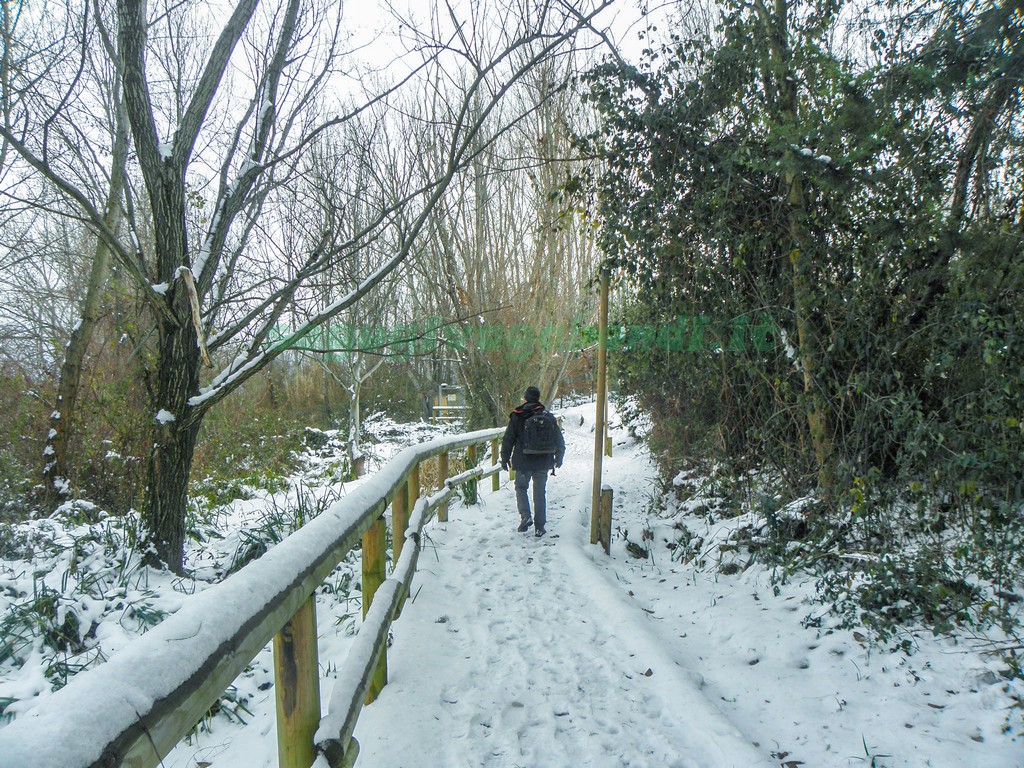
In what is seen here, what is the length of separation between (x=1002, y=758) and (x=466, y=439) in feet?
18.1

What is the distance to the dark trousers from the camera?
22.4 feet

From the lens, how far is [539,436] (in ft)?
23.1

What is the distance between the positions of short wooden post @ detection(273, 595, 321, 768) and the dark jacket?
5222mm

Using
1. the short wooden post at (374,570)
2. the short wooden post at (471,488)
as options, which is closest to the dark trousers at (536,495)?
the short wooden post at (471,488)

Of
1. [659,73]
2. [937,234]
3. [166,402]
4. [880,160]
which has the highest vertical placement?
[659,73]

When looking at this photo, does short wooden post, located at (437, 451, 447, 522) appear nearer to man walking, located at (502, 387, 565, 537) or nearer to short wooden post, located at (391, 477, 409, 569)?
man walking, located at (502, 387, 565, 537)

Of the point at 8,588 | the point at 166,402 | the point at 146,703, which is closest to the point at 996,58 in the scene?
the point at 146,703

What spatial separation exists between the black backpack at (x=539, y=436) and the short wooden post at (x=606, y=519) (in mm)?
950

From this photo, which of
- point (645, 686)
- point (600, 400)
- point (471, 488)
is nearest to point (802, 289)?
point (600, 400)

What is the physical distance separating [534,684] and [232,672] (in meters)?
2.37

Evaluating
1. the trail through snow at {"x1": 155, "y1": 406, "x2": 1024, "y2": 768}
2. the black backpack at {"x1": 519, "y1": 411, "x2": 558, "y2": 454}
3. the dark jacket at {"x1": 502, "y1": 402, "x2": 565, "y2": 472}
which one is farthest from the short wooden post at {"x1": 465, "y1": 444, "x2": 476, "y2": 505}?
the trail through snow at {"x1": 155, "y1": 406, "x2": 1024, "y2": 768}

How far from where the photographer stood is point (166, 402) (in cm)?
490

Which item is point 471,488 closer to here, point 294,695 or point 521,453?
point 521,453

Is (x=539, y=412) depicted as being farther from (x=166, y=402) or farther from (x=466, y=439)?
(x=166, y=402)
